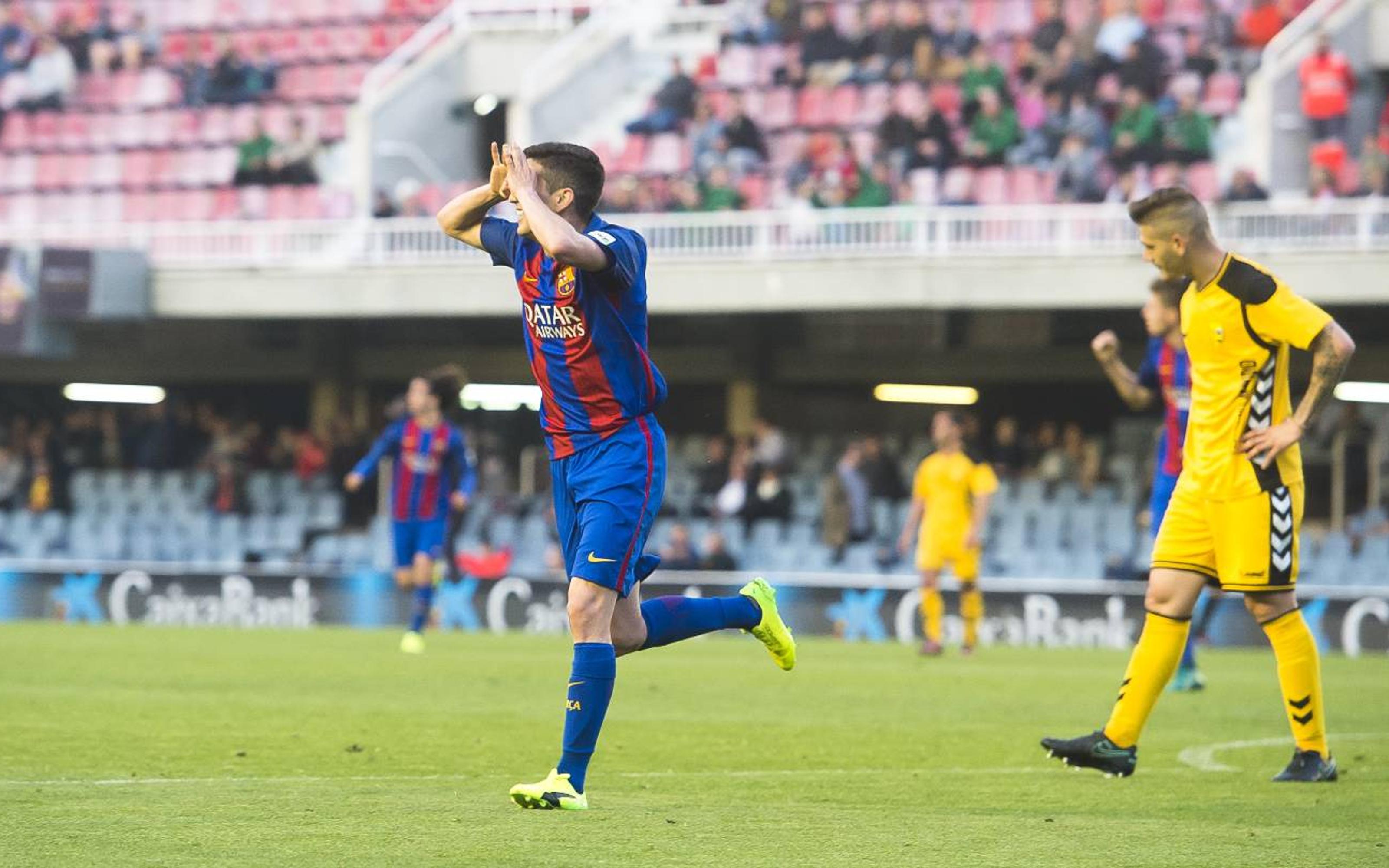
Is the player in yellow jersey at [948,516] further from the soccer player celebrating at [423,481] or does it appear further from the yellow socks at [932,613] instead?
the soccer player celebrating at [423,481]

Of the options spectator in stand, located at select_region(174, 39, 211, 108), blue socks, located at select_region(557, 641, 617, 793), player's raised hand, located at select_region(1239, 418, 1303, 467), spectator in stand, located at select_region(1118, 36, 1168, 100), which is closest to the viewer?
blue socks, located at select_region(557, 641, 617, 793)

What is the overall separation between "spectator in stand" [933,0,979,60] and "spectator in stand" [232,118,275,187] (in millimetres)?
8676

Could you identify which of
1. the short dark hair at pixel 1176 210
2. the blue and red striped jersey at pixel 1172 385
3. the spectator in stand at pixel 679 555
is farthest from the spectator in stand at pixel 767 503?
the short dark hair at pixel 1176 210

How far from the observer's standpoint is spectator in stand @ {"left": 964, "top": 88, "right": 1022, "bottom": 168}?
79.8 feet

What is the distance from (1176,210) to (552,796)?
3.24 m

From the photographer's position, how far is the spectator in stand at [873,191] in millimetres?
23953

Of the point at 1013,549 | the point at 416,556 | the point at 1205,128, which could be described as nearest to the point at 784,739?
the point at 416,556

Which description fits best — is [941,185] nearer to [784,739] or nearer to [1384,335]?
[1384,335]

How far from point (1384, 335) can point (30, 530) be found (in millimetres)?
16638

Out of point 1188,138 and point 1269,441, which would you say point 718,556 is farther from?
point 1269,441

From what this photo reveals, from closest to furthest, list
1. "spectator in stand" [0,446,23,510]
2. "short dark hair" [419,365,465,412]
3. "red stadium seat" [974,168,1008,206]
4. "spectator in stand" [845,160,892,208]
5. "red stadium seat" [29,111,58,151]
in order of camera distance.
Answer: "short dark hair" [419,365,465,412]
"spectator in stand" [845,160,892,208]
"red stadium seat" [974,168,1008,206]
"spectator in stand" [0,446,23,510]
"red stadium seat" [29,111,58,151]

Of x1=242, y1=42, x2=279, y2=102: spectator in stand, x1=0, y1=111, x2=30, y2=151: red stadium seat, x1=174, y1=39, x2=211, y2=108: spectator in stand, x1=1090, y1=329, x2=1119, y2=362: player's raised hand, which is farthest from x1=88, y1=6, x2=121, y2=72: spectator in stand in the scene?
x1=1090, y1=329, x2=1119, y2=362: player's raised hand

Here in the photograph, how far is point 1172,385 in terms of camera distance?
1248cm

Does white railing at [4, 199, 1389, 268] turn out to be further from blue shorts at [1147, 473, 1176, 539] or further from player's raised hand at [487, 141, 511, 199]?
player's raised hand at [487, 141, 511, 199]
